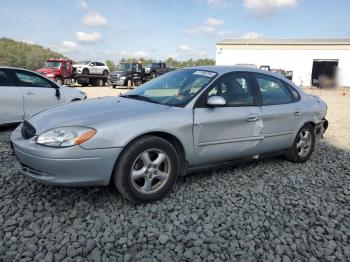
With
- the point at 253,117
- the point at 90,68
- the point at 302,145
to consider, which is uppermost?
the point at 90,68

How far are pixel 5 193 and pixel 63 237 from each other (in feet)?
4.13

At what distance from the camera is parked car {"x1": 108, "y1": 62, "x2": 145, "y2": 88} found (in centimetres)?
2469

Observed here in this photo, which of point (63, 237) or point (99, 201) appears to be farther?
point (99, 201)

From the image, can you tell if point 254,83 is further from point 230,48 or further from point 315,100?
point 230,48

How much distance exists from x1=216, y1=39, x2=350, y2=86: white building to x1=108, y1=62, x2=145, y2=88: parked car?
17946 millimetres

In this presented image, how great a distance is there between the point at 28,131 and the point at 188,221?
6.22ft

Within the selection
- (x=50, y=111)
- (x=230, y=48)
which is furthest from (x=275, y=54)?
(x=50, y=111)

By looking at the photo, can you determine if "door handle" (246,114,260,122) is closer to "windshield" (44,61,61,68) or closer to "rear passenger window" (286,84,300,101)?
"rear passenger window" (286,84,300,101)

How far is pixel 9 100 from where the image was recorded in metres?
6.79

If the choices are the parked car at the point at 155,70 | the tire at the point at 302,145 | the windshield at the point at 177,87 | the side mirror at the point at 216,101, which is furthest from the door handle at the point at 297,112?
the parked car at the point at 155,70

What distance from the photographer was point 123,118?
3367mm

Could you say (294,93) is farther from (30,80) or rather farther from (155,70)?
(155,70)

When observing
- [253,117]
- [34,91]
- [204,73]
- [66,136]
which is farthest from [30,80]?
[253,117]

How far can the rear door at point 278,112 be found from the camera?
4.56m
